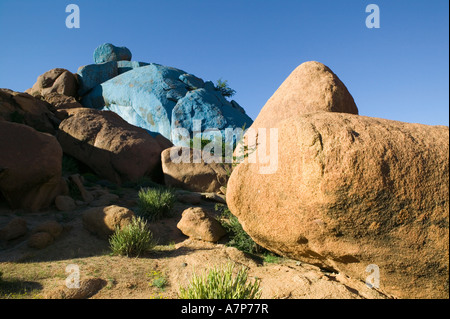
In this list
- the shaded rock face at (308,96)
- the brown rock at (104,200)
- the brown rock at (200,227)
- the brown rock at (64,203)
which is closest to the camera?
the shaded rock face at (308,96)

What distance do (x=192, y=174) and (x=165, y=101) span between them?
494 inches

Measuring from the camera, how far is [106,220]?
758 cm

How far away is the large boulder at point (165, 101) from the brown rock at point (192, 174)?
9562 mm

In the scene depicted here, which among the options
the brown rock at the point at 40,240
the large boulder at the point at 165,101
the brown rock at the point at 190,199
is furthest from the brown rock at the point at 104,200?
the large boulder at the point at 165,101

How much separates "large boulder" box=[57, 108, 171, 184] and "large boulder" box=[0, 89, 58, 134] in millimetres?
806

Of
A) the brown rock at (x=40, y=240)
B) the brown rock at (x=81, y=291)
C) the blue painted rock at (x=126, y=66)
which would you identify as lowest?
the brown rock at (x=81, y=291)

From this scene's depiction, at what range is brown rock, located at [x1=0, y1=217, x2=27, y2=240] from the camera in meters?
7.17

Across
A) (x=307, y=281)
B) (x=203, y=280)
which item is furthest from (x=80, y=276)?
(x=307, y=281)

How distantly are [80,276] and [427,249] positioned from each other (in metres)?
5.18

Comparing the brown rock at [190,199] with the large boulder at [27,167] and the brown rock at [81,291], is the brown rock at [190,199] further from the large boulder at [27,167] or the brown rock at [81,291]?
the brown rock at [81,291]

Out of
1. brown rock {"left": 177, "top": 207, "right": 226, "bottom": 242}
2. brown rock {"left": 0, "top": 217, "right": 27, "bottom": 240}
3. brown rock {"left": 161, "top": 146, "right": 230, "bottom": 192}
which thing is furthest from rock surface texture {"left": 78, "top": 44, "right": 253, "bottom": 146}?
brown rock {"left": 0, "top": 217, "right": 27, "bottom": 240}

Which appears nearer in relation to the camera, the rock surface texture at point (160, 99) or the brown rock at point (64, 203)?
the brown rock at point (64, 203)

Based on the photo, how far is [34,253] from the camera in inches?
262

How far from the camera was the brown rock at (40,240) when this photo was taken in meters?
6.88
